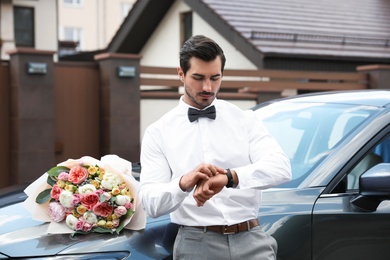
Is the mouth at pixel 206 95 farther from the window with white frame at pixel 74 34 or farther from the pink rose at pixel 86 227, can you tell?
the window with white frame at pixel 74 34

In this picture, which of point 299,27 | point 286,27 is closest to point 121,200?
point 286,27

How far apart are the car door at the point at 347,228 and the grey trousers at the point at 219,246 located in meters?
0.50

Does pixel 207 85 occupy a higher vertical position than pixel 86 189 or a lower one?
higher

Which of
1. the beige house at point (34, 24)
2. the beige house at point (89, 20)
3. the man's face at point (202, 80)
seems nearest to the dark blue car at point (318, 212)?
the man's face at point (202, 80)

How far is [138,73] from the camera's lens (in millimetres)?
11164

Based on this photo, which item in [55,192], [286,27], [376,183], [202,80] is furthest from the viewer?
[286,27]

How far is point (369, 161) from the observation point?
3533mm

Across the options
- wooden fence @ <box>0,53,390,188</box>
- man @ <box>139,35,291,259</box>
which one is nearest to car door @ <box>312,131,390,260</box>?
man @ <box>139,35,291,259</box>

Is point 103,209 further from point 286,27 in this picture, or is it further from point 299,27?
point 299,27

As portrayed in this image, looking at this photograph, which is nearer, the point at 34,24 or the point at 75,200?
the point at 75,200

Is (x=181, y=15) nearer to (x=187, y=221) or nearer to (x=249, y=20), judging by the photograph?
(x=249, y=20)

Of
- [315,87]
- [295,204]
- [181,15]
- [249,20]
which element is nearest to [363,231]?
[295,204]

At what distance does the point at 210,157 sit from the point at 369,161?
1.23 m

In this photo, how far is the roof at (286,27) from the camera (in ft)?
54.5
